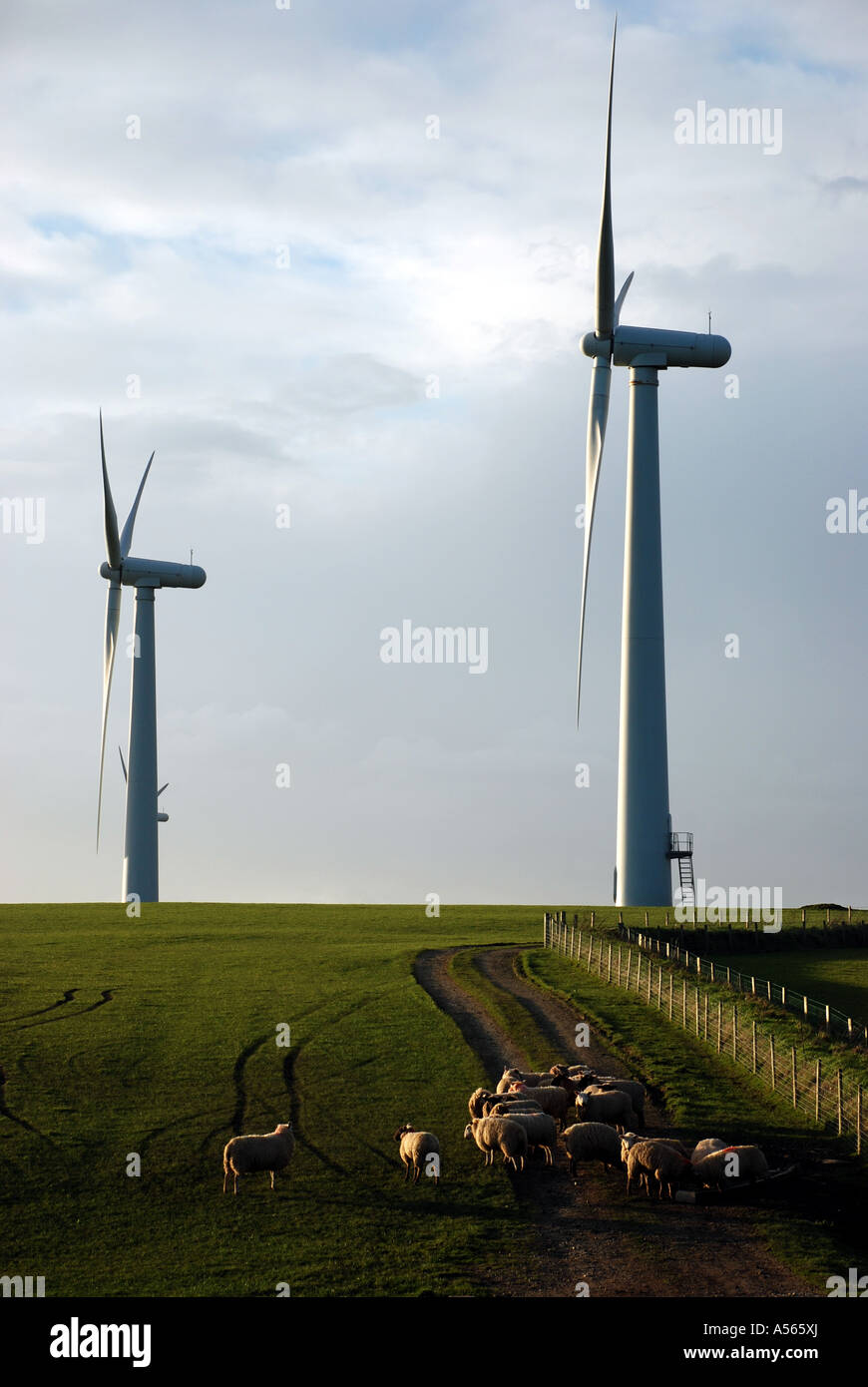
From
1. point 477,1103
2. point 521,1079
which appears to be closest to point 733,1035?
point 521,1079

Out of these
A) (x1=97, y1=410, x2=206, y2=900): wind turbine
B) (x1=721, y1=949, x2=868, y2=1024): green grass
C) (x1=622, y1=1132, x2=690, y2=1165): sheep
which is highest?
(x1=97, y1=410, x2=206, y2=900): wind turbine

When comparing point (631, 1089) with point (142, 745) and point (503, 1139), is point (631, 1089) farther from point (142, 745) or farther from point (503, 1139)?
point (142, 745)

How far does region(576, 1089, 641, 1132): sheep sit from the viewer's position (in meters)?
36.2

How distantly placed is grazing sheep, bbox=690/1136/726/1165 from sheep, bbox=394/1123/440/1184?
19.7 ft

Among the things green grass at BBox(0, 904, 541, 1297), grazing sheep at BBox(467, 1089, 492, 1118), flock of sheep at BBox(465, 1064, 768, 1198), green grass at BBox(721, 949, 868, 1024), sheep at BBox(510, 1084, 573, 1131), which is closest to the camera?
green grass at BBox(0, 904, 541, 1297)

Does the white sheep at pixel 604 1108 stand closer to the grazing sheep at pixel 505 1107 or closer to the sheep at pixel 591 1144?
the grazing sheep at pixel 505 1107

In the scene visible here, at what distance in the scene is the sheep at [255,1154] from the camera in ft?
106

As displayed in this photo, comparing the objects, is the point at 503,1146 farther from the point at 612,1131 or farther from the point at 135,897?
the point at 135,897

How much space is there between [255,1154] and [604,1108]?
943 cm

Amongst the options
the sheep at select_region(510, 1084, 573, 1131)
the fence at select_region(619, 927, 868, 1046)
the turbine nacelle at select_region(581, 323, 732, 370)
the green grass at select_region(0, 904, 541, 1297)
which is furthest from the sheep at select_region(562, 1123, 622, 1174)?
the turbine nacelle at select_region(581, 323, 732, 370)

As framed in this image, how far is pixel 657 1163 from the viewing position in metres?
31.7

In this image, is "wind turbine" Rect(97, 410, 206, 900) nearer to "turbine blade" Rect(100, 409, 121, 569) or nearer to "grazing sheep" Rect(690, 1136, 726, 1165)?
"turbine blade" Rect(100, 409, 121, 569)
